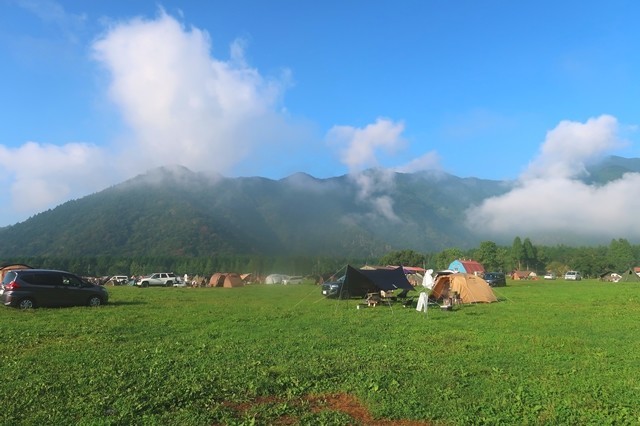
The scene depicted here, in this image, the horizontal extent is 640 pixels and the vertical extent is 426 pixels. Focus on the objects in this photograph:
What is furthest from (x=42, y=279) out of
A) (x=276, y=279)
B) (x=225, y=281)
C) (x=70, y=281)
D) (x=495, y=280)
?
(x=495, y=280)

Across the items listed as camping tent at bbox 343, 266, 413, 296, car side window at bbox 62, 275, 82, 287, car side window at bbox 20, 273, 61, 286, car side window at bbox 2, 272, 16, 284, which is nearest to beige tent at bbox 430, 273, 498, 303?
camping tent at bbox 343, 266, 413, 296

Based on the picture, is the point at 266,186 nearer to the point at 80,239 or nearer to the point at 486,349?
the point at 80,239

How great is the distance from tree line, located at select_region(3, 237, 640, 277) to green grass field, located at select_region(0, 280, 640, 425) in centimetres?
4798

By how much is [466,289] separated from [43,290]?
22.6m

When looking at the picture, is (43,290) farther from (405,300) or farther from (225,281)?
(225,281)

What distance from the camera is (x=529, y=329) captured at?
52.3 ft

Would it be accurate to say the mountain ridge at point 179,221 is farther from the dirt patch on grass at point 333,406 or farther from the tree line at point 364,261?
the dirt patch on grass at point 333,406

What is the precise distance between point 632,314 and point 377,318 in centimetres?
1172

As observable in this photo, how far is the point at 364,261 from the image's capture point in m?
106

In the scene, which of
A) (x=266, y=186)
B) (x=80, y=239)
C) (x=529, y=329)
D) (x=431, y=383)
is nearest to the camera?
(x=431, y=383)

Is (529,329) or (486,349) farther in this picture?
(529,329)

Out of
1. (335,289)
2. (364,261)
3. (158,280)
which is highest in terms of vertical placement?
(364,261)

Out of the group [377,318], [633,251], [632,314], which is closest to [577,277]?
[633,251]

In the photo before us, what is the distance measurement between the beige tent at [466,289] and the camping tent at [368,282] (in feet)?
10.3
